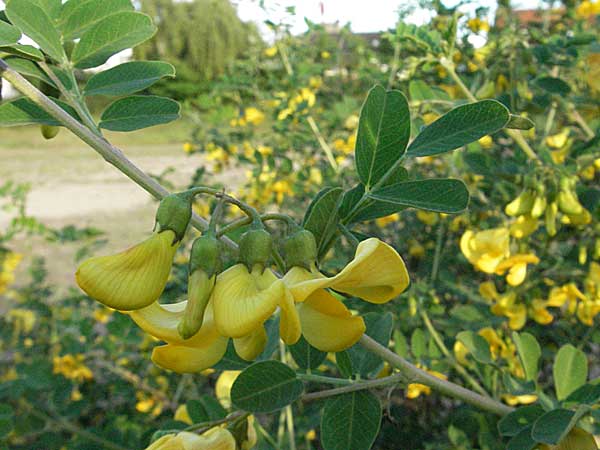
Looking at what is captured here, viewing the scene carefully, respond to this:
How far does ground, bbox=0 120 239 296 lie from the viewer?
14.6 ft

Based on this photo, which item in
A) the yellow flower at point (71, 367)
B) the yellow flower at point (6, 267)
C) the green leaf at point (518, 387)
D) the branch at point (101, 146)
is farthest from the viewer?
the yellow flower at point (6, 267)

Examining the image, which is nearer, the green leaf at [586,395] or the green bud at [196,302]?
the green bud at [196,302]

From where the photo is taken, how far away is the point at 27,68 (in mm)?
628

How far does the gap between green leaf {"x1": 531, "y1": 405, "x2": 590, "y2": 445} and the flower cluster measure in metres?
0.27

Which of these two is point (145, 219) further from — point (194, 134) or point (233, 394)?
point (233, 394)

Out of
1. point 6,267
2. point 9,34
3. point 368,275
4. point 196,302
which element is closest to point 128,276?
point 196,302

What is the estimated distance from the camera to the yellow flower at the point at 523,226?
3.54 ft

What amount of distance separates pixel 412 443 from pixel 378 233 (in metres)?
0.69

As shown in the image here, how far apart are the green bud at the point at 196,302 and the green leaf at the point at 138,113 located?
0.85ft

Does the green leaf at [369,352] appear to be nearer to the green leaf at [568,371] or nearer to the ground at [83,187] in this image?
the green leaf at [568,371]

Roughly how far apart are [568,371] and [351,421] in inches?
12.8

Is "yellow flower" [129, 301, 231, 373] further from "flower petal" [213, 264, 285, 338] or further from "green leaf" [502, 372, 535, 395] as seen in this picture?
"green leaf" [502, 372, 535, 395]

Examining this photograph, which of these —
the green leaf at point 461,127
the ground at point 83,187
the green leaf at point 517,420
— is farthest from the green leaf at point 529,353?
the ground at point 83,187

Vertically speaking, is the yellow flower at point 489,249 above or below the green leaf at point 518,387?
above
